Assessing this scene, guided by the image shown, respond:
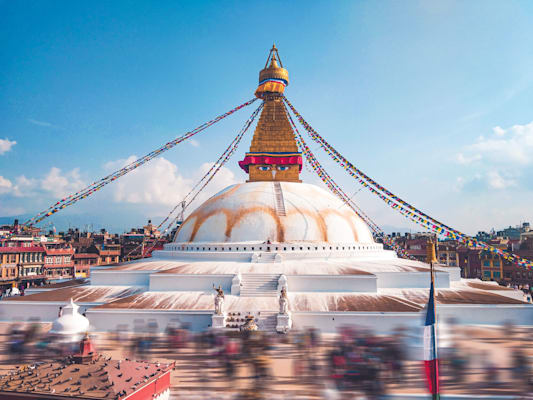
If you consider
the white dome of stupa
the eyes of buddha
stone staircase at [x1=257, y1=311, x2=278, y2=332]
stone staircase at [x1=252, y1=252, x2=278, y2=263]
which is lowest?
stone staircase at [x1=257, y1=311, x2=278, y2=332]

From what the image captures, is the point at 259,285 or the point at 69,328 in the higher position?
the point at 259,285

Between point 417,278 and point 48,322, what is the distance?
39.2ft

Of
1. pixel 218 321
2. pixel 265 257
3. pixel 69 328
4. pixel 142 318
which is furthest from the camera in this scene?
pixel 265 257

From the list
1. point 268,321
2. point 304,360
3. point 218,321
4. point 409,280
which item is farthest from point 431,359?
point 409,280

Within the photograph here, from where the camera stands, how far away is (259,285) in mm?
12359

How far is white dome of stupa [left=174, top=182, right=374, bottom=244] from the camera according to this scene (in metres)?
15.7

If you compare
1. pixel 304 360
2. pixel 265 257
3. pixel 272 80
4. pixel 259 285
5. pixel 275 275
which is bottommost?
pixel 304 360

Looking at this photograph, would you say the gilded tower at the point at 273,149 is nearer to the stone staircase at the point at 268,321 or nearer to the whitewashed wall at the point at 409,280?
the whitewashed wall at the point at 409,280

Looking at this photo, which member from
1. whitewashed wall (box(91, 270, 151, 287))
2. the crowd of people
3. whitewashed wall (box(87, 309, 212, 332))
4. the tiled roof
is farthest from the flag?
whitewashed wall (box(91, 270, 151, 287))

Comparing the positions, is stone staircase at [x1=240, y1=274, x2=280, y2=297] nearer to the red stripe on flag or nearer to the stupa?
the stupa

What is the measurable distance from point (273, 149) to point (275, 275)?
→ 26.6ft

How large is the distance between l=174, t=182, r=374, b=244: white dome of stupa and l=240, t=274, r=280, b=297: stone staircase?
2.95m

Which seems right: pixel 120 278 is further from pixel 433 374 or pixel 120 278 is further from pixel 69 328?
pixel 433 374

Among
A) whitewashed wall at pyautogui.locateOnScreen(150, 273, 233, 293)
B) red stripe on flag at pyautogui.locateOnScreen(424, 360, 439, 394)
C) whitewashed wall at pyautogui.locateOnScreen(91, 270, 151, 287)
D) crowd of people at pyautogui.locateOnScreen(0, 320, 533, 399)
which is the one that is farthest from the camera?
whitewashed wall at pyautogui.locateOnScreen(91, 270, 151, 287)
